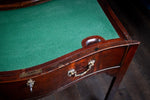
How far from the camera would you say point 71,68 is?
0.66 meters

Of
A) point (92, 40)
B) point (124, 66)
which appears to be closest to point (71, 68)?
point (92, 40)

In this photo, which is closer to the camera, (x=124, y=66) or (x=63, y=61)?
(x=63, y=61)

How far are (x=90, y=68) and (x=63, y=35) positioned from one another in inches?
7.2

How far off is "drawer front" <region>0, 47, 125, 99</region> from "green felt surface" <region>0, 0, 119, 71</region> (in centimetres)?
6

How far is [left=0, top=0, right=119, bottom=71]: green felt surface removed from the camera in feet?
2.09

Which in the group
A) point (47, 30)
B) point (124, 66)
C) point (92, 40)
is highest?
point (47, 30)

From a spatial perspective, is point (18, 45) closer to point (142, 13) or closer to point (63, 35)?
point (63, 35)

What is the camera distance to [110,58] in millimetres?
735

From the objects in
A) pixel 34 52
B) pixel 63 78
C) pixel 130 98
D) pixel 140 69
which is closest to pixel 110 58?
pixel 63 78

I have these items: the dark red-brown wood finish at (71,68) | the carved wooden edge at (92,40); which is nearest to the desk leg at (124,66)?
the dark red-brown wood finish at (71,68)

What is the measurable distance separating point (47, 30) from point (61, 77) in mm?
212

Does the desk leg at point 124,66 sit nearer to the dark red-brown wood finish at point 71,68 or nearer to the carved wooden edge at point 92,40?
the dark red-brown wood finish at point 71,68

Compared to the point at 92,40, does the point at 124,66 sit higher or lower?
lower

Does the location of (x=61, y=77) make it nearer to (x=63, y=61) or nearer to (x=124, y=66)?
(x=63, y=61)
